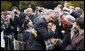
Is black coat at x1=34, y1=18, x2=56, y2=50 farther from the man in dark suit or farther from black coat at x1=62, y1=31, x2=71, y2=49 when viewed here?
black coat at x1=62, y1=31, x2=71, y2=49

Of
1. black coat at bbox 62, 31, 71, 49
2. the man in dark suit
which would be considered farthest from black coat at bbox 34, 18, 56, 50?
black coat at bbox 62, 31, 71, 49

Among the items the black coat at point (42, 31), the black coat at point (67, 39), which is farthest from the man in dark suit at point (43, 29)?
the black coat at point (67, 39)

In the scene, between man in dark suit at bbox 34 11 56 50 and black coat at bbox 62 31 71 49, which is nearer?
black coat at bbox 62 31 71 49

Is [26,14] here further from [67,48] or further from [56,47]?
[67,48]

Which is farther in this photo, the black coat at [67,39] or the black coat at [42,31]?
the black coat at [42,31]

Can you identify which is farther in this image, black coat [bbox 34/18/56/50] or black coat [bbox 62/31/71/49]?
black coat [bbox 34/18/56/50]

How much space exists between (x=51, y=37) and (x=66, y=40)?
67 centimetres

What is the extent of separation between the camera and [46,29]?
6.35 meters

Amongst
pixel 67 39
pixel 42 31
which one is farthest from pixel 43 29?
pixel 67 39

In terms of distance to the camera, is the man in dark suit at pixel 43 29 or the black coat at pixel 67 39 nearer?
the black coat at pixel 67 39

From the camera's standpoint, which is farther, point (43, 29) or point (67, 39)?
point (43, 29)

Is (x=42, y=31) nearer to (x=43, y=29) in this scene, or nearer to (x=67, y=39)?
(x=43, y=29)

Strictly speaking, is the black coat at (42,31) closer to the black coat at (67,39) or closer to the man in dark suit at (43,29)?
the man in dark suit at (43,29)

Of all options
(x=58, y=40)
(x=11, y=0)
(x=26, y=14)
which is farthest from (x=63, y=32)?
(x=11, y=0)
